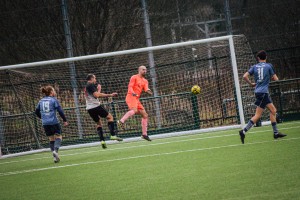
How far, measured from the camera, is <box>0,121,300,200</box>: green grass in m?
7.53

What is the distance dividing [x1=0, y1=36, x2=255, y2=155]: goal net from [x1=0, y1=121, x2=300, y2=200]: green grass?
286 centimetres

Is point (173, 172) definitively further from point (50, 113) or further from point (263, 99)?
point (50, 113)

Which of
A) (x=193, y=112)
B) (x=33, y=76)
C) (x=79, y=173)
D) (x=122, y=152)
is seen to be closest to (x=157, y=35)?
(x=193, y=112)

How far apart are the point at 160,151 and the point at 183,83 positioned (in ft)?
18.2

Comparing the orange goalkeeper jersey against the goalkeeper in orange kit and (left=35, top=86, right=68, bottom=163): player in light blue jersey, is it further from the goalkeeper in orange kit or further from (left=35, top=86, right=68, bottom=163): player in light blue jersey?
(left=35, top=86, right=68, bottom=163): player in light blue jersey

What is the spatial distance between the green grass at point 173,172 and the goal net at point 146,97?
2863mm

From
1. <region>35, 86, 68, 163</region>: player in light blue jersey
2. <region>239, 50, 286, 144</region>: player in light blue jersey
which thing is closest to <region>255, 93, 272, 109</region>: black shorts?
<region>239, 50, 286, 144</region>: player in light blue jersey

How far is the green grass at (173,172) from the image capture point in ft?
24.7

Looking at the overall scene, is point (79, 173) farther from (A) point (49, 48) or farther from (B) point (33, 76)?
(A) point (49, 48)

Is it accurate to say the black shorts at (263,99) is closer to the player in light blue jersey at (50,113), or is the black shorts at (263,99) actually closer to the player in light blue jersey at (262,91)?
the player in light blue jersey at (262,91)

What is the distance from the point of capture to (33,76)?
17328 millimetres

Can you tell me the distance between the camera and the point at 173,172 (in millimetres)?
9406

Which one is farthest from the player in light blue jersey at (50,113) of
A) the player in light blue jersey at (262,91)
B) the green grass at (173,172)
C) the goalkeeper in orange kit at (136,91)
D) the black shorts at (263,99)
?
the black shorts at (263,99)

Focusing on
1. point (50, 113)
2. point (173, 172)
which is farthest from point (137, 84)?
point (173, 172)
